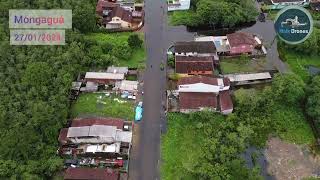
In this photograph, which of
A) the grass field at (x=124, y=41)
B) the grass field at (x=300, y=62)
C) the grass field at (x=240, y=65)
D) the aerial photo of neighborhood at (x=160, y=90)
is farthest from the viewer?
the grass field at (x=124, y=41)

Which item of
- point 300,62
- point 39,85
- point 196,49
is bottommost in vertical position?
point 39,85

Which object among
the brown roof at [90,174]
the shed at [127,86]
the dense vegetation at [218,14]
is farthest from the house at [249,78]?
the brown roof at [90,174]

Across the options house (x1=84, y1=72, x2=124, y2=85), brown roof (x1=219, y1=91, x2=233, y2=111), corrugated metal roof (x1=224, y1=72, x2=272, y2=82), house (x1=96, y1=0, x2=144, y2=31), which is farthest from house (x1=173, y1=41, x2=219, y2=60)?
house (x1=96, y1=0, x2=144, y2=31)

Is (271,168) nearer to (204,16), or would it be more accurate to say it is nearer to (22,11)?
(204,16)

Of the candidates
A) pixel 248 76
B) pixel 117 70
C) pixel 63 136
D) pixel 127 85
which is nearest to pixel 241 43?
pixel 248 76

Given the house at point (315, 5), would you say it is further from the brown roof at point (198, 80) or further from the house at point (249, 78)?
the brown roof at point (198, 80)

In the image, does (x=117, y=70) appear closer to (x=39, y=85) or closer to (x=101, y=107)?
(x=101, y=107)

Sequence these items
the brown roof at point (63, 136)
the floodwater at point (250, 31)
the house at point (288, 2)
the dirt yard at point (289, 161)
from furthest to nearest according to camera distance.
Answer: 1. the house at point (288, 2)
2. the floodwater at point (250, 31)
3. the brown roof at point (63, 136)
4. the dirt yard at point (289, 161)
